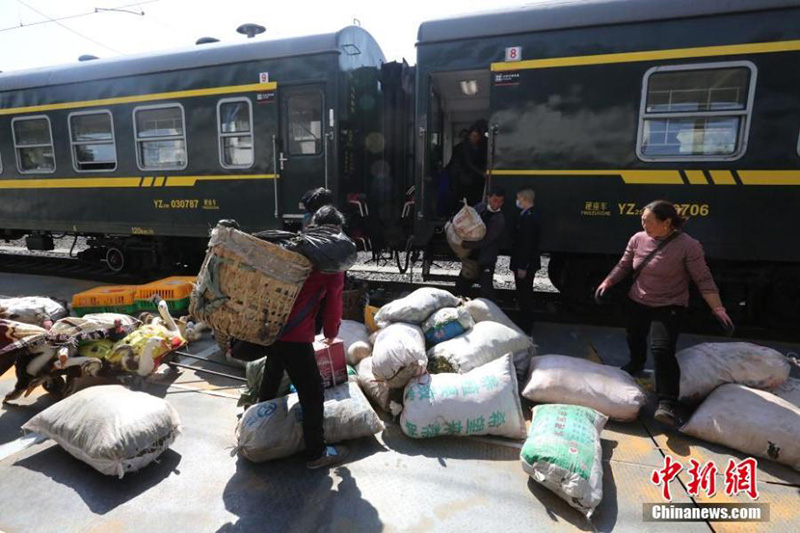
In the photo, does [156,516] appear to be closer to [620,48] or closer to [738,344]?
[738,344]

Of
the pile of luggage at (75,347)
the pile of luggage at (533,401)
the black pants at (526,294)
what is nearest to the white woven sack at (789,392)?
the pile of luggage at (533,401)

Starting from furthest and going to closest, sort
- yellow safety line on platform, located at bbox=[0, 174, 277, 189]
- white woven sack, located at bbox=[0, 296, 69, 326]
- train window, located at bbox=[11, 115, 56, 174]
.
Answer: train window, located at bbox=[11, 115, 56, 174], yellow safety line on platform, located at bbox=[0, 174, 277, 189], white woven sack, located at bbox=[0, 296, 69, 326]

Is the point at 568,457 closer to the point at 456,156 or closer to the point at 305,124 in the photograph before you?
the point at 456,156

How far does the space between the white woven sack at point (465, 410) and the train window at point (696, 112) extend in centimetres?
307

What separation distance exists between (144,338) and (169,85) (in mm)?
4050

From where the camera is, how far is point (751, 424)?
2.73 metres

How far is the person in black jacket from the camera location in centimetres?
463

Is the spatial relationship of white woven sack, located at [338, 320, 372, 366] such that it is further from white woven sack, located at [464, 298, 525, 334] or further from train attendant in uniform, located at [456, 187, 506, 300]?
train attendant in uniform, located at [456, 187, 506, 300]

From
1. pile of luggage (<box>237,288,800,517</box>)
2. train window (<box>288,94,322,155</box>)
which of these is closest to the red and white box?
pile of luggage (<box>237,288,800,517</box>)

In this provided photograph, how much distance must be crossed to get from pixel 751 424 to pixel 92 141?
8389 mm

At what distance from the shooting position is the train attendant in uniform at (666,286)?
3125mm

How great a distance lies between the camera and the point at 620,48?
4.48 meters

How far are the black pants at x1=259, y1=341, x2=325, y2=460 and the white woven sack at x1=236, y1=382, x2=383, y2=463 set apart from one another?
0.37 feet

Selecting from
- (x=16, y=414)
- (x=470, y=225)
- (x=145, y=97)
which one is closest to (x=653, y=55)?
(x=470, y=225)
